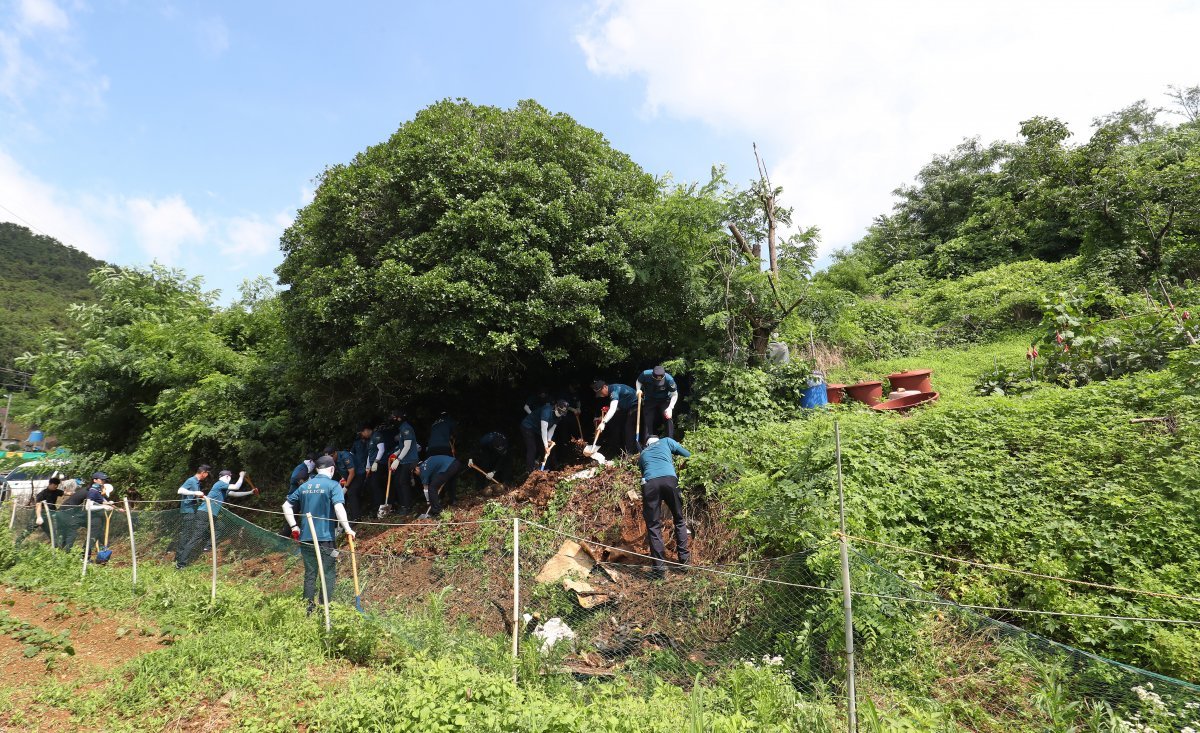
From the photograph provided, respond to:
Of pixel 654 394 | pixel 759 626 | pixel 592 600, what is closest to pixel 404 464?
pixel 654 394

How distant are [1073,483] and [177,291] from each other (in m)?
25.0

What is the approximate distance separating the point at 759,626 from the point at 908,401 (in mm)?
4817

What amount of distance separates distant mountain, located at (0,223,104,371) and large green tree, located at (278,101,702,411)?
52.5 m

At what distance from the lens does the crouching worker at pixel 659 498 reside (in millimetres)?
5930

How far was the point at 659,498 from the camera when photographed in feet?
20.0

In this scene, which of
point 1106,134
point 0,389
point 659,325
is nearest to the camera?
point 659,325

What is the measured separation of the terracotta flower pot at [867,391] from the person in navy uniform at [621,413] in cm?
342

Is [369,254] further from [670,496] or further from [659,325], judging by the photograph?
[670,496]

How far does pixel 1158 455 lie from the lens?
15.6 ft

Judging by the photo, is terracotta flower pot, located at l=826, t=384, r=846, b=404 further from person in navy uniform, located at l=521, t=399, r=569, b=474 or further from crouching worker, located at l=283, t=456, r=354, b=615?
crouching worker, located at l=283, t=456, r=354, b=615

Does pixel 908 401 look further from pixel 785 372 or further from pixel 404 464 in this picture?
pixel 404 464

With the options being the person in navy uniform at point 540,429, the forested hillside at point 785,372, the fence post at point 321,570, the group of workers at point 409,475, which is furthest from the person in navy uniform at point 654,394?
the fence post at point 321,570

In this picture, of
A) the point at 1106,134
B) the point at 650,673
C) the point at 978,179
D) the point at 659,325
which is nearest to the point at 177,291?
the point at 659,325

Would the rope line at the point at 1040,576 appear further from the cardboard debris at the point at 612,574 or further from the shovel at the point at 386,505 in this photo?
the shovel at the point at 386,505
